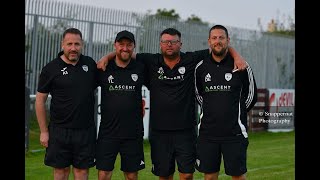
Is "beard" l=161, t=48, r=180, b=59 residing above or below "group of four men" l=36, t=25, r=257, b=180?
above

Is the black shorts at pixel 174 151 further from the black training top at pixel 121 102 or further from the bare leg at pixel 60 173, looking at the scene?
the bare leg at pixel 60 173

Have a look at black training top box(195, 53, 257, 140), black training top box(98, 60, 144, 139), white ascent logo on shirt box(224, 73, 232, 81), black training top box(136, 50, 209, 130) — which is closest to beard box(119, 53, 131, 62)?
black training top box(98, 60, 144, 139)

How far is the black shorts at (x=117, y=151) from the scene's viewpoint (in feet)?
22.3

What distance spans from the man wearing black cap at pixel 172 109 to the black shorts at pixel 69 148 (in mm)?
857

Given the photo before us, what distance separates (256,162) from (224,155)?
5.04 m

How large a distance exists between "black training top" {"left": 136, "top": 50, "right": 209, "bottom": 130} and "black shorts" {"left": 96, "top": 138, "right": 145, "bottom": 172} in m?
0.41

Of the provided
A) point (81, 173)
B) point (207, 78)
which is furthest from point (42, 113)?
point (207, 78)

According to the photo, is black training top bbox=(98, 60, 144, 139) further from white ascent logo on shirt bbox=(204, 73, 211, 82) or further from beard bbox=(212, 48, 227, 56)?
beard bbox=(212, 48, 227, 56)

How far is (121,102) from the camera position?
22.1 feet

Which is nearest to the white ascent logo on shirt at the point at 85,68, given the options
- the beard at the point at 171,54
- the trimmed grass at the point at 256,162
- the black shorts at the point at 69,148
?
the black shorts at the point at 69,148

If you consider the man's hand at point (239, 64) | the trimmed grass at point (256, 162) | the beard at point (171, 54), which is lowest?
the trimmed grass at point (256, 162)

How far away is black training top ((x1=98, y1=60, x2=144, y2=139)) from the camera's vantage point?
6750 millimetres
